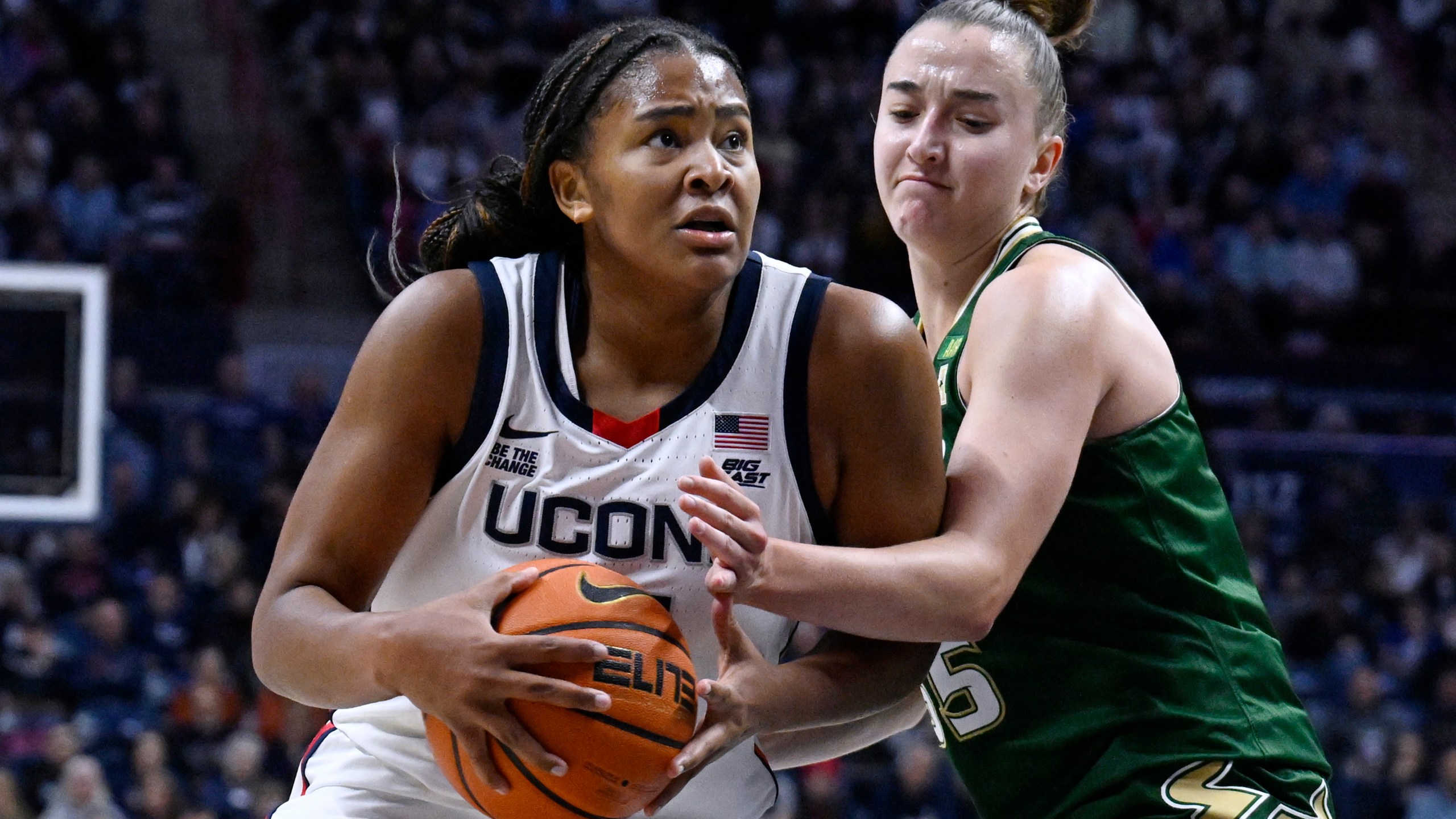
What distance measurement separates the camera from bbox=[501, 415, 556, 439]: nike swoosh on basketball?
7.13 ft

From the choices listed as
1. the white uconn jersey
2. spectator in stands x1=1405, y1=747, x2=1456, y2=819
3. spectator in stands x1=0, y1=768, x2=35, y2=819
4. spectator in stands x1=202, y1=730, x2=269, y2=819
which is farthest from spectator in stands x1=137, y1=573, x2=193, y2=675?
spectator in stands x1=1405, y1=747, x2=1456, y2=819

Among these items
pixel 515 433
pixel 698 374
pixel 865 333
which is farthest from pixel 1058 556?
pixel 515 433

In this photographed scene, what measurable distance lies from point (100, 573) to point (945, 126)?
6731mm

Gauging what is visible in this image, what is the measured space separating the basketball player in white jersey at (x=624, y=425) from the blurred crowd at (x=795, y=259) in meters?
5.45

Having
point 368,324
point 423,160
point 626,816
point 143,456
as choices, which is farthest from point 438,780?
point 423,160

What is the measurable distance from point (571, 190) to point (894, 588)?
0.76 m

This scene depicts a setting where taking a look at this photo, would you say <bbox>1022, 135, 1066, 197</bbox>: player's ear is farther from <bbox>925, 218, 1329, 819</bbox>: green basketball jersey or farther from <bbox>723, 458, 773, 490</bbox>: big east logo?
<bbox>723, 458, 773, 490</bbox>: big east logo

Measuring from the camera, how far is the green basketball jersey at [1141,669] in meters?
2.29

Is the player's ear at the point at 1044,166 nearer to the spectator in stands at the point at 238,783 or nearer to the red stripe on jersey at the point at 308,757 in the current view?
the red stripe on jersey at the point at 308,757

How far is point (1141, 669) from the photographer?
2314 millimetres

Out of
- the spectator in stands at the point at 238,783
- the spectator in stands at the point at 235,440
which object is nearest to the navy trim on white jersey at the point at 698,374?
the spectator in stands at the point at 238,783

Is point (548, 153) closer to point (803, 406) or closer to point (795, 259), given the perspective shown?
point (803, 406)

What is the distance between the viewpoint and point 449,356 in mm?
2146

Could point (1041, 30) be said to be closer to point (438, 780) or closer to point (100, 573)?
point (438, 780)
